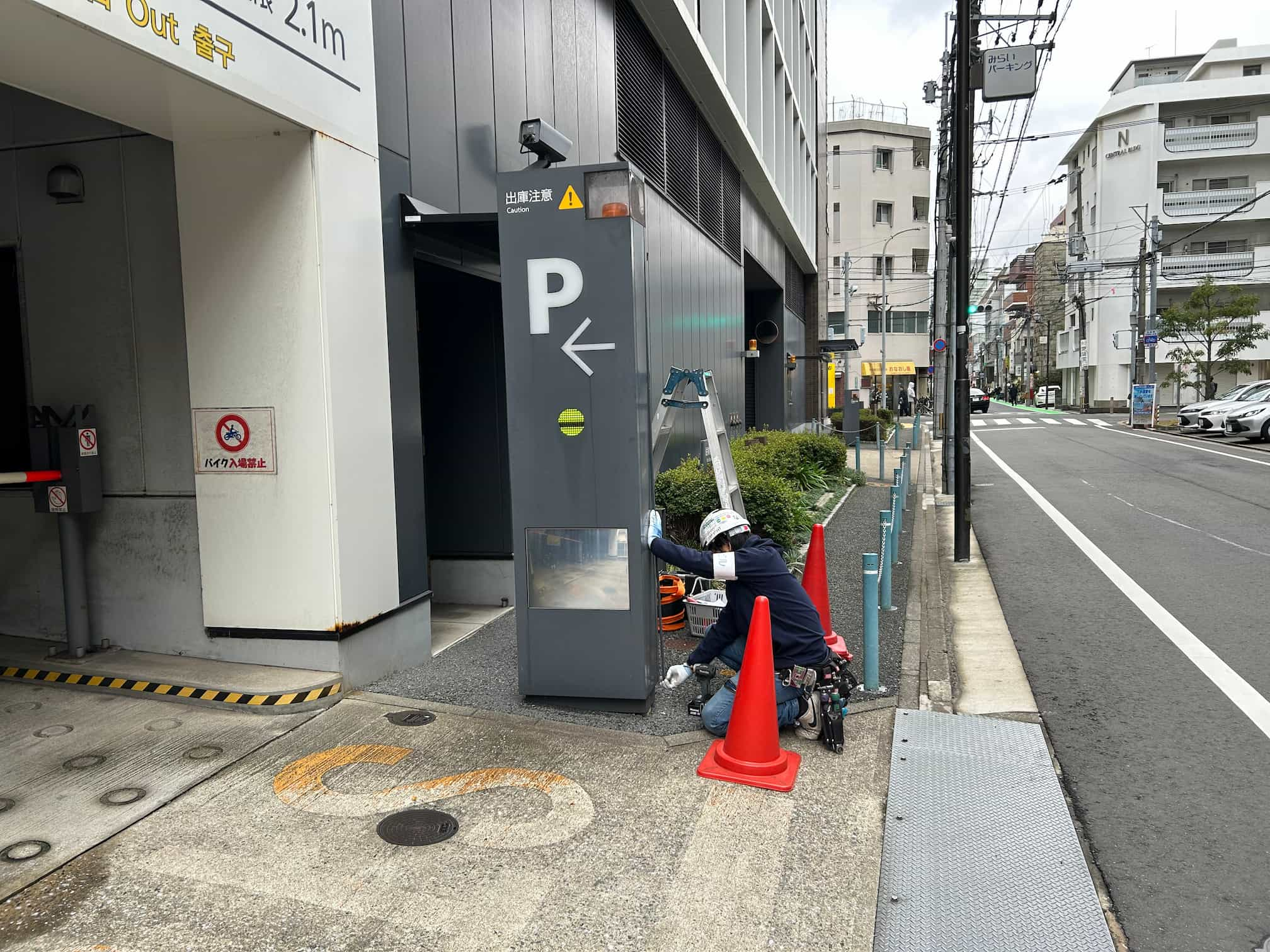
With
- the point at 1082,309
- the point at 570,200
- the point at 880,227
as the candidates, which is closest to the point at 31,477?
the point at 570,200

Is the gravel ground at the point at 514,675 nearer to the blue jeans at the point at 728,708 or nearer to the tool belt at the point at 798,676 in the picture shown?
the blue jeans at the point at 728,708

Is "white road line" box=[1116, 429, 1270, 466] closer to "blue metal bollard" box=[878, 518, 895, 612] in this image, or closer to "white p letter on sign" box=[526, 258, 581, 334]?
"blue metal bollard" box=[878, 518, 895, 612]

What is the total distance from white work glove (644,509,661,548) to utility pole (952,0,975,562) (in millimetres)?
6556

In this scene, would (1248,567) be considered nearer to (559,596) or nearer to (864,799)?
(864,799)

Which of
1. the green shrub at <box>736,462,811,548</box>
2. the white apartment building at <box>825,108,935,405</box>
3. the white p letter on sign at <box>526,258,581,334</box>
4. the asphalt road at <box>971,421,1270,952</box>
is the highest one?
the white apartment building at <box>825,108,935,405</box>

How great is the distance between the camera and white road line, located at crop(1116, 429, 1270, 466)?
21516 mm

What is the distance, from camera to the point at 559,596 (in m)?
5.66

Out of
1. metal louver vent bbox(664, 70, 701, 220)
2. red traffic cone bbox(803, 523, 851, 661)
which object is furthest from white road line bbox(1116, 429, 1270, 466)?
red traffic cone bbox(803, 523, 851, 661)

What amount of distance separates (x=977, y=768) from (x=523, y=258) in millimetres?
4142

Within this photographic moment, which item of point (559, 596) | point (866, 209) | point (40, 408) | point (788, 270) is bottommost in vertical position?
point (559, 596)

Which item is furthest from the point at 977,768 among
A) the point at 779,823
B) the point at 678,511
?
the point at 678,511

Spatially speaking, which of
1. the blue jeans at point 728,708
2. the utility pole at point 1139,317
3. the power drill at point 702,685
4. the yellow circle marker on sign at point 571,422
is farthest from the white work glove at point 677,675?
the utility pole at point 1139,317

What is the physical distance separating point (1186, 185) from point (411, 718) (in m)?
66.4

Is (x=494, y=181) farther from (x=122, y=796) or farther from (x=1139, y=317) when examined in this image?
(x=1139, y=317)
